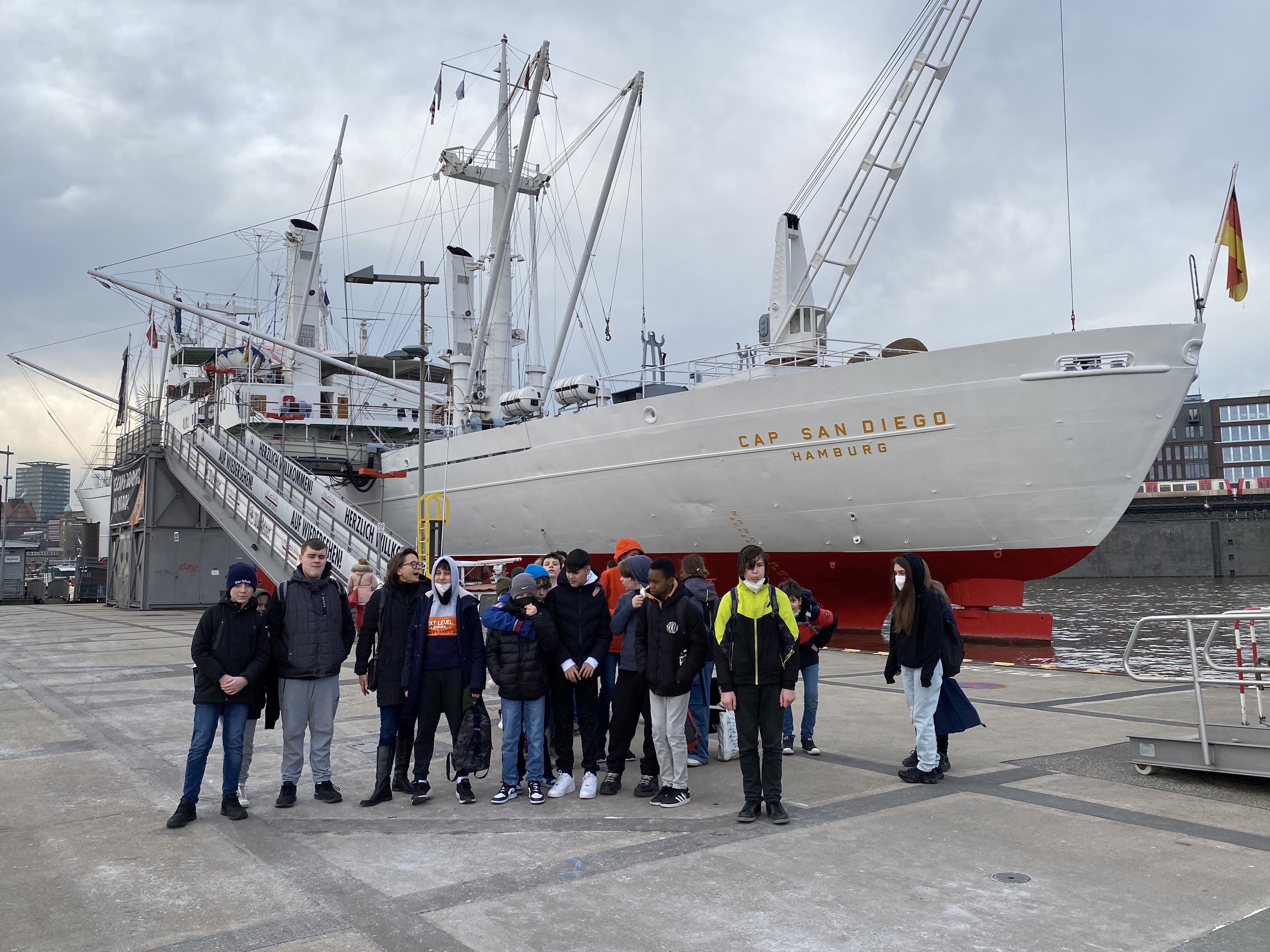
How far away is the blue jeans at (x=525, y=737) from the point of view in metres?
6.25

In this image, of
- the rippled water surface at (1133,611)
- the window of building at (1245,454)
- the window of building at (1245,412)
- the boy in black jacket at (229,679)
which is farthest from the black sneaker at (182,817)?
the window of building at (1245,412)

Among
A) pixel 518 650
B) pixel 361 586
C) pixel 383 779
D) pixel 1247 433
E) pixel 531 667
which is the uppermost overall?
pixel 1247 433

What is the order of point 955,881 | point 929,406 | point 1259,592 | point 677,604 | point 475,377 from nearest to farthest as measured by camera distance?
point 955,881 → point 677,604 → point 929,406 → point 475,377 → point 1259,592

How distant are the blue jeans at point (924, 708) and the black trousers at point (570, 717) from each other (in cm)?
223

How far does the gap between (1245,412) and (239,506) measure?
4461 inches

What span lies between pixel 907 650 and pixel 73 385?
147 ft

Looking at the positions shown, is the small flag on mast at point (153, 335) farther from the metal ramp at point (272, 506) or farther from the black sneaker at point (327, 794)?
the black sneaker at point (327, 794)

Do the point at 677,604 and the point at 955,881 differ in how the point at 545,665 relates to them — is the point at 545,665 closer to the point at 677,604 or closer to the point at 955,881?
the point at 677,604

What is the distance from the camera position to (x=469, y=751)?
6.19m

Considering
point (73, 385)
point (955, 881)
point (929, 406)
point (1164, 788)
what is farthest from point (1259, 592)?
point (73, 385)

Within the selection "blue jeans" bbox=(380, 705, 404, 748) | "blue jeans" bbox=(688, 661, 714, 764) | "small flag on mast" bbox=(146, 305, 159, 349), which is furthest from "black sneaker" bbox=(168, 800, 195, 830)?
"small flag on mast" bbox=(146, 305, 159, 349)

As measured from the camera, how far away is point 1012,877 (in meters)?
4.48

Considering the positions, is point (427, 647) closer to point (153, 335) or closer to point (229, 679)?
point (229, 679)

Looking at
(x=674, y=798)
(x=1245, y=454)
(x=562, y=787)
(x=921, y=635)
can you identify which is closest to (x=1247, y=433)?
(x=1245, y=454)
